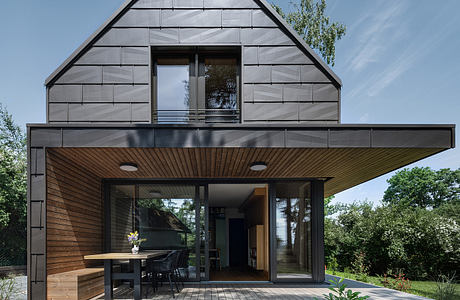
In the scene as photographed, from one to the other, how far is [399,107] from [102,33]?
3070cm

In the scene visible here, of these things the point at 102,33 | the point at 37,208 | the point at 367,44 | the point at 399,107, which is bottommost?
the point at 37,208

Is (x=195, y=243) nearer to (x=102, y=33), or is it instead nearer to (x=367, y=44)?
(x=102, y=33)

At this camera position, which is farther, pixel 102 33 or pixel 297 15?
pixel 297 15

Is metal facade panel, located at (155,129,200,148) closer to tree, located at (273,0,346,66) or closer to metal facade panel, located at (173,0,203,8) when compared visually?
metal facade panel, located at (173,0,203,8)

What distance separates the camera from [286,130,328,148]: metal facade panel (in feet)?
20.8

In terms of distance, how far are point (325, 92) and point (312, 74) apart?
0.45m

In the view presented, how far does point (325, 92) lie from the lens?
791cm

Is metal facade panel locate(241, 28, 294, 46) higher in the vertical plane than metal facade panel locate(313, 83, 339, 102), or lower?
higher

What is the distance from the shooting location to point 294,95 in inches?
309

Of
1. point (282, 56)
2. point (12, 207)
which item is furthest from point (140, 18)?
point (12, 207)

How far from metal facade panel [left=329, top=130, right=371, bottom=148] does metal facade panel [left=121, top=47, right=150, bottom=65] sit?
3974mm

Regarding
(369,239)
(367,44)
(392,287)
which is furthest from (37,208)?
(367,44)

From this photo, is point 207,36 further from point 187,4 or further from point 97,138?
point 97,138

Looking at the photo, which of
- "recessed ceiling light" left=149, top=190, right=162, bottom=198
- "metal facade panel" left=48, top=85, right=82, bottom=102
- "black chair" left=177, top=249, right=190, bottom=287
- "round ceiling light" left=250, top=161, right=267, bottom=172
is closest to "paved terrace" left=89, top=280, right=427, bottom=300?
A: "black chair" left=177, top=249, right=190, bottom=287
